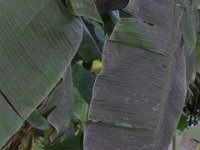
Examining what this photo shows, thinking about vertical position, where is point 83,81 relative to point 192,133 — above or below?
above

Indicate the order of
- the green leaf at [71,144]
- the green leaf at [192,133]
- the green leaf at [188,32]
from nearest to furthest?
the green leaf at [188,32] → the green leaf at [71,144] → the green leaf at [192,133]

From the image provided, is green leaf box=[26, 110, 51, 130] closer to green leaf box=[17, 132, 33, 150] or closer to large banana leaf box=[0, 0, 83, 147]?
green leaf box=[17, 132, 33, 150]

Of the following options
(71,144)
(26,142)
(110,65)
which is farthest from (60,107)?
(26,142)

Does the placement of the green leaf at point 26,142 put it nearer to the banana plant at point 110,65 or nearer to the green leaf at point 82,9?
the banana plant at point 110,65

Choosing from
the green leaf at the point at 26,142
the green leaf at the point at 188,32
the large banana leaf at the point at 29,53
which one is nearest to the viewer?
the large banana leaf at the point at 29,53

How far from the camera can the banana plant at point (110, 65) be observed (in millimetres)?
688

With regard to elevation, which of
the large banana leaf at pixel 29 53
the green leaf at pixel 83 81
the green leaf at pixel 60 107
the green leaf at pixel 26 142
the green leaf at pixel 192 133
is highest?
the large banana leaf at pixel 29 53

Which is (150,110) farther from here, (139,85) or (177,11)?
(177,11)

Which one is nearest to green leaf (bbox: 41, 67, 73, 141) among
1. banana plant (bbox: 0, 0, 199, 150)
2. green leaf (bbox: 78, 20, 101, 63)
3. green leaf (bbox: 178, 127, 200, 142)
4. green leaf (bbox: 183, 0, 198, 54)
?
banana plant (bbox: 0, 0, 199, 150)

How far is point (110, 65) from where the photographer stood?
0.76m

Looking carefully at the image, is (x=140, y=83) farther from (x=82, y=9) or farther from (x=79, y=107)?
(x=79, y=107)

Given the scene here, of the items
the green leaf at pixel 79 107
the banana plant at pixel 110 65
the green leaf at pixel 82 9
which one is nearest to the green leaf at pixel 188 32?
the banana plant at pixel 110 65

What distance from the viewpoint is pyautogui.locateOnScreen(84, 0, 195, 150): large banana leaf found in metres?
0.74

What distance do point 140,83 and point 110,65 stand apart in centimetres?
6
